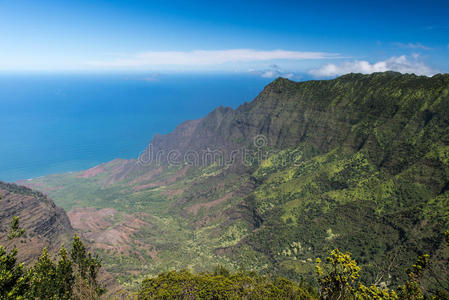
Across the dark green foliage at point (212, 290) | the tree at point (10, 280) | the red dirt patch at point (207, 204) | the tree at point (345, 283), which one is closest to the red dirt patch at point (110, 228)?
the red dirt patch at point (207, 204)

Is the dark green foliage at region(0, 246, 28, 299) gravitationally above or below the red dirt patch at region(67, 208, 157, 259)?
above

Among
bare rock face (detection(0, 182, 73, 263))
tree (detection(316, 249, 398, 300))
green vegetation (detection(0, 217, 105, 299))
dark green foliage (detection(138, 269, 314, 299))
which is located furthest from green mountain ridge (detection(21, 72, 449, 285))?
tree (detection(316, 249, 398, 300))

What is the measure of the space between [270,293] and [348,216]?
82.0 m

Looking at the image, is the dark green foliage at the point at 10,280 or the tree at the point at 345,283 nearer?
the tree at the point at 345,283

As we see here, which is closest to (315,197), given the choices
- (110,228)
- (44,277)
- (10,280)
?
(44,277)

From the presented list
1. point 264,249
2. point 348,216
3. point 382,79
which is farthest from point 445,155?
point 264,249

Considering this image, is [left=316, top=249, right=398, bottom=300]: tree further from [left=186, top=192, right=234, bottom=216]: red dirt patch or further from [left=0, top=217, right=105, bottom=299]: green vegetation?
[left=186, top=192, right=234, bottom=216]: red dirt patch

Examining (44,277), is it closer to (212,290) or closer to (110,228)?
(212,290)

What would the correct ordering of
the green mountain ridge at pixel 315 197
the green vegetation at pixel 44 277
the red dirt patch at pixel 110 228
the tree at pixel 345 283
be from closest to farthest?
the tree at pixel 345 283, the green vegetation at pixel 44 277, the green mountain ridge at pixel 315 197, the red dirt patch at pixel 110 228

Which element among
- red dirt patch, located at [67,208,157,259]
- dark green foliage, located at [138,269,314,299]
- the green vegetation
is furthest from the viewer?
red dirt patch, located at [67,208,157,259]

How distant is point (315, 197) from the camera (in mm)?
124188

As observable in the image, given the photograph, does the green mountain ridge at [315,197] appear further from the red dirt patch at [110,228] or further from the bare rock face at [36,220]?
the bare rock face at [36,220]

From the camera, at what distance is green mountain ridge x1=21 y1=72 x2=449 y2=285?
9481cm

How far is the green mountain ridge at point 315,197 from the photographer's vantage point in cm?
9481
